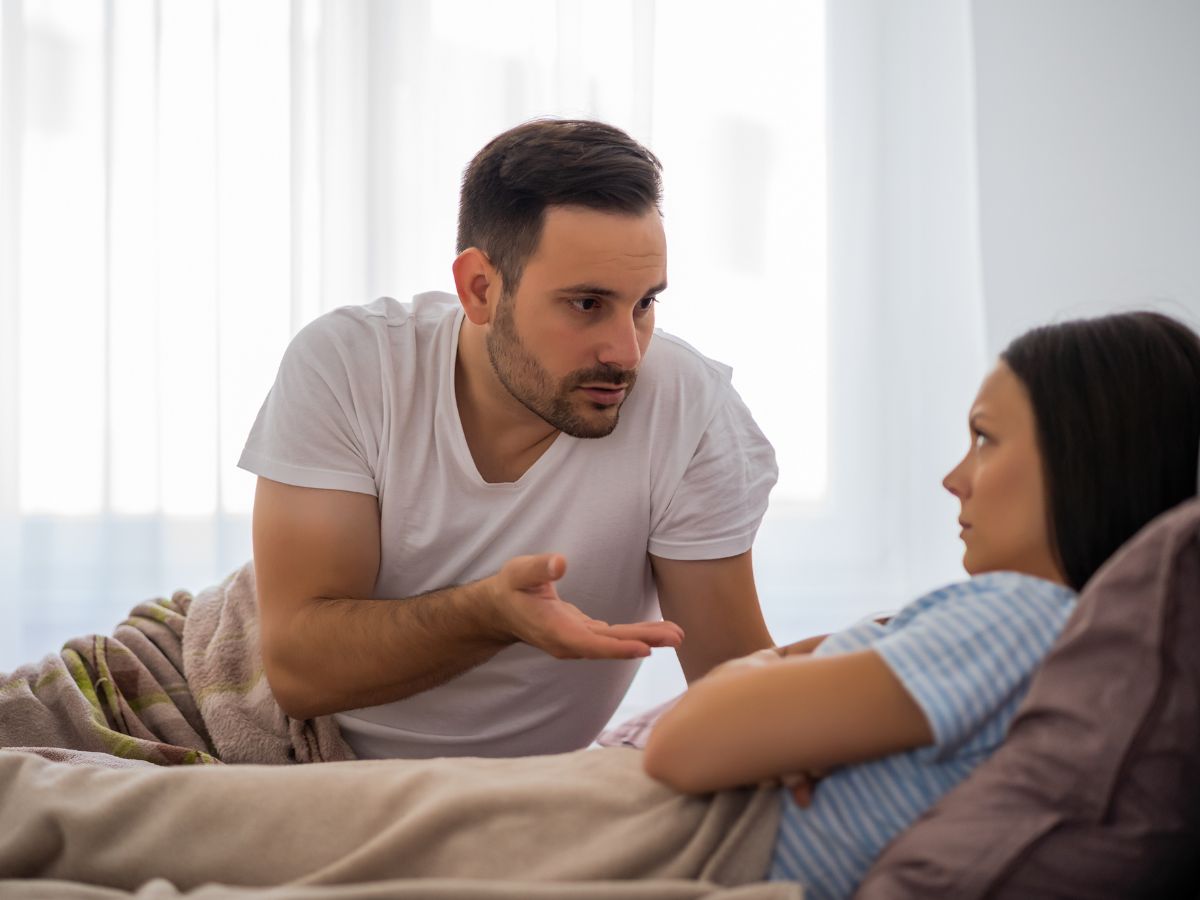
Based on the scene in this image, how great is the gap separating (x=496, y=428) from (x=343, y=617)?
338 mm

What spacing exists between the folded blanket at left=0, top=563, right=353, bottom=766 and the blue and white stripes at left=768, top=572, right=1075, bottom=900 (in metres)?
0.77

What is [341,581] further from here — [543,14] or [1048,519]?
[543,14]

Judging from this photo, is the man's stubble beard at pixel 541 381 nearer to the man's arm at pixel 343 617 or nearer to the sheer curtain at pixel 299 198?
the man's arm at pixel 343 617

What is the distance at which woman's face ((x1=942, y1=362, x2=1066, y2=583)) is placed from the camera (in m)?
0.91

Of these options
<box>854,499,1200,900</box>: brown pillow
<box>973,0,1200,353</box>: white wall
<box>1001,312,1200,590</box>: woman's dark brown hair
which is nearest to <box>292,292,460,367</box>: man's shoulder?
<box>1001,312,1200,590</box>: woman's dark brown hair

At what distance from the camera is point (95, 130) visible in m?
2.68

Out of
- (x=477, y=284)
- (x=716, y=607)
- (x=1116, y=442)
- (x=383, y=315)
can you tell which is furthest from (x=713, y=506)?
(x=1116, y=442)

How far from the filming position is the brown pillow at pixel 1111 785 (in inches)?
27.6

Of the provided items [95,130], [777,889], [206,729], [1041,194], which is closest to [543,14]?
[95,130]

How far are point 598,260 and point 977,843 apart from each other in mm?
858

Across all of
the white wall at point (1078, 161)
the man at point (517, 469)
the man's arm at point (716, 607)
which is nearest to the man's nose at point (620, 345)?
the man at point (517, 469)

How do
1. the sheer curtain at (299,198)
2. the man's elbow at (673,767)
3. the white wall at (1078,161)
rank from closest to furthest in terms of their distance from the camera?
the man's elbow at (673,767), the sheer curtain at (299,198), the white wall at (1078,161)

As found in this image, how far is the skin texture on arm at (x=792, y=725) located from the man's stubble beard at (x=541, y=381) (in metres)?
0.65

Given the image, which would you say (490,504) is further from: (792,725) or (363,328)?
(792,725)
